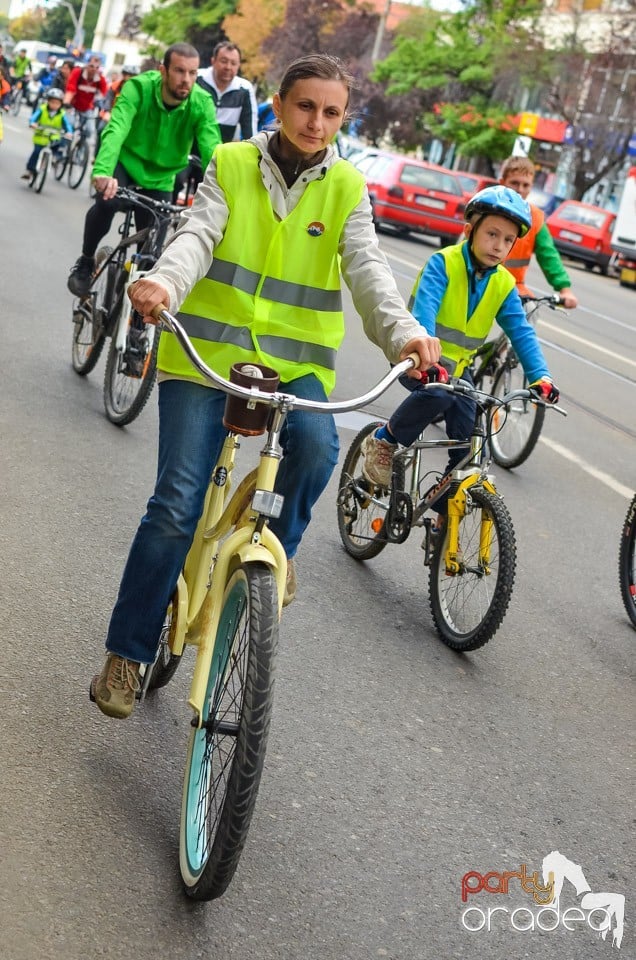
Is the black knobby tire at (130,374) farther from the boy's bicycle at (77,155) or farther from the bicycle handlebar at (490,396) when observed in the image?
the boy's bicycle at (77,155)

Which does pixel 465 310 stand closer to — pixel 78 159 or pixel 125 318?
pixel 125 318

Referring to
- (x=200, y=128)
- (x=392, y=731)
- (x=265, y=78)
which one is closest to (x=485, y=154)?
(x=265, y=78)

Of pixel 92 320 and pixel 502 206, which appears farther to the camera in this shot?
pixel 92 320

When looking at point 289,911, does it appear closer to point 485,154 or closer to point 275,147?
point 275,147

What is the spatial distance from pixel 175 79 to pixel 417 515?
3.46 m

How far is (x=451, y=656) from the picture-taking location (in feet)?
18.9

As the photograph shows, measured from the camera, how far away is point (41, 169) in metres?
21.1

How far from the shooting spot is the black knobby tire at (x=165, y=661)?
158 inches

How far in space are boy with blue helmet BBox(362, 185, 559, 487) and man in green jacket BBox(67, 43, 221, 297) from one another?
244 centimetres

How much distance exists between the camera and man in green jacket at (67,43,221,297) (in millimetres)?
8297

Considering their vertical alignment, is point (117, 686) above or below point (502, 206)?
below

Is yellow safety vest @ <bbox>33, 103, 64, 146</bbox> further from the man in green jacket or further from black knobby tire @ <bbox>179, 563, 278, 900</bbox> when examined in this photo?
black knobby tire @ <bbox>179, 563, 278, 900</bbox>

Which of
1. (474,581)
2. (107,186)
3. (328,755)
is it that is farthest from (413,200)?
(328,755)

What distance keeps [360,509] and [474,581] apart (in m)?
1.03
